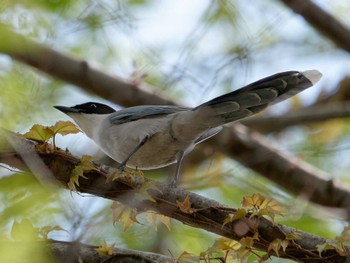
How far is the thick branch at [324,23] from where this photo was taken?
18.3ft

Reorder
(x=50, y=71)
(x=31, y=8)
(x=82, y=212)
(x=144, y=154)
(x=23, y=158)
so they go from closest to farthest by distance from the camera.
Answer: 1. (x=82, y=212)
2. (x=23, y=158)
3. (x=31, y=8)
4. (x=144, y=154)
5. (x=50, y=71)

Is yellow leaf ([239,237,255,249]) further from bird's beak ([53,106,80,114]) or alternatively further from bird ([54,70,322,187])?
bird's beak ([53,106,80,114])

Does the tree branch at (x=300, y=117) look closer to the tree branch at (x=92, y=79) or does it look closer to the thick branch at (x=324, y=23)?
the thick branch at (x=324, y=23)

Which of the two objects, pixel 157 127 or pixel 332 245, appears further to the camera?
pixel 157 127

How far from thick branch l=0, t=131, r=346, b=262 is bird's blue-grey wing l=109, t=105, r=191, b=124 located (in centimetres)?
148

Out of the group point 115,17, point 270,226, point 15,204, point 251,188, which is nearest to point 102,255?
point 15,204

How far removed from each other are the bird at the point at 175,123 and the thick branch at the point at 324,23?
5.03ft

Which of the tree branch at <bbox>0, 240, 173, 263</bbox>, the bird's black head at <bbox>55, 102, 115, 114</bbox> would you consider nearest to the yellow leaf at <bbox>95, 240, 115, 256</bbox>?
the tree branch at <bbox>0, 240, 173, 263</bbox>

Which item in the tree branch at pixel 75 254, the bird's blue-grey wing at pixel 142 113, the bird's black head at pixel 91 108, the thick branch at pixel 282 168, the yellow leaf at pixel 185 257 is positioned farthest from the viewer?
the thick branch at pixel 282 168

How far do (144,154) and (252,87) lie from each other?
935mm

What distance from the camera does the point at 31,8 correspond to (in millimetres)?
4180

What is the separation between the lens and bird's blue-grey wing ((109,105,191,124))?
15.9 feet

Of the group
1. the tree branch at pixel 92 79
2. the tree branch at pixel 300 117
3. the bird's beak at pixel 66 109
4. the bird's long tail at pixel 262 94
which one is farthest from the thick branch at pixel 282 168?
the bird's long tail at pixel 262 94

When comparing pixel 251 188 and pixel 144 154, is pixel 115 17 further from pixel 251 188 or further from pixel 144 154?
pixel 251 188
